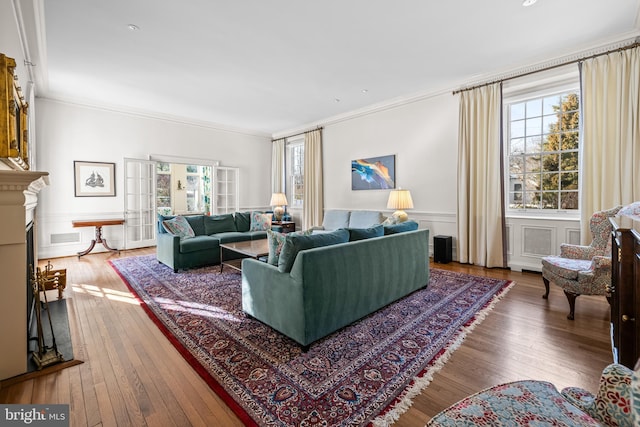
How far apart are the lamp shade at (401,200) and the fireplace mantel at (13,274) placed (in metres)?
4.25

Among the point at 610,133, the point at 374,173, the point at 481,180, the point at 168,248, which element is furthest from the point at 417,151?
the point at 168,248

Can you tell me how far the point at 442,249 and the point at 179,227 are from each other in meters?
4.17

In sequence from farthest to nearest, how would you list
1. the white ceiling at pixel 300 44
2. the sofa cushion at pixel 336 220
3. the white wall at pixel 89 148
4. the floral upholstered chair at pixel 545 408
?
the sofa cushion at pixel 336 220, the white wall at pixel 89 148, the white ceiling at pixel 300 44, the floral upholstered chair at pixel 545 408

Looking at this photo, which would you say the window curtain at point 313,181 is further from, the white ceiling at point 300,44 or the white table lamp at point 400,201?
the white table lamp at point 400,201

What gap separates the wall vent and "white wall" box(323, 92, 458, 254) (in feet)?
17.3

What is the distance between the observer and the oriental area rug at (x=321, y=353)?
1.56 metres

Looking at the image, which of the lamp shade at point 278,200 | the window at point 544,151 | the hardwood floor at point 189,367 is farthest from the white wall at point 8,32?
the window at point 544,151

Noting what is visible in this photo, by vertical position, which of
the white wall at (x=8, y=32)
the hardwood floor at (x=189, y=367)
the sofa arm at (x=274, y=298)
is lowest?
the hardwood floor at (x=189, y=367)

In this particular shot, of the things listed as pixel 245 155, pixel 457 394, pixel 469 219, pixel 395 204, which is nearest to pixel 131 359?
pixel 457 394

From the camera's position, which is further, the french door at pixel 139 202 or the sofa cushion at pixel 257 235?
the french door at pixel 139 202

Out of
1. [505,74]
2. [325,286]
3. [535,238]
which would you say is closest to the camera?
[325,286]

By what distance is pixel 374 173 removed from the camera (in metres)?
5.88

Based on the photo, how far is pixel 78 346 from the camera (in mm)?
2199

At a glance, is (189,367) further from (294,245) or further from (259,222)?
(259,222)
